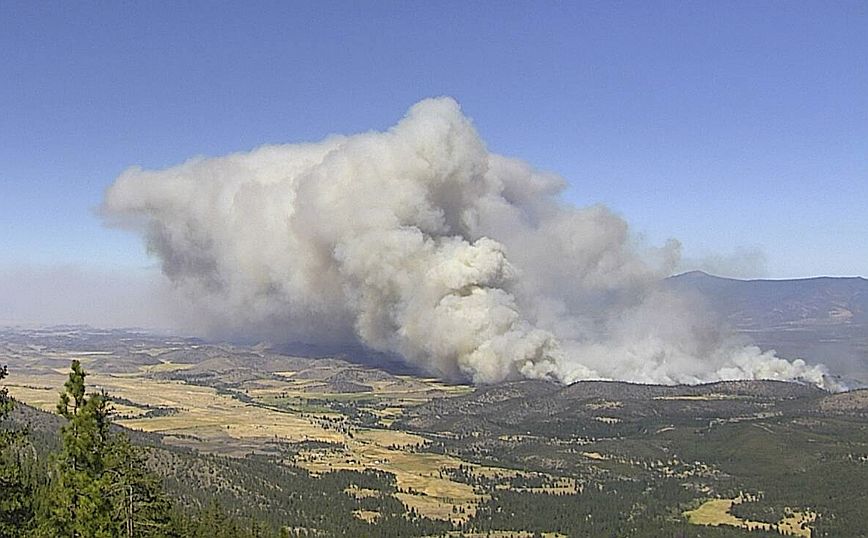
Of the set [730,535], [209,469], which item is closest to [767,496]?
[730,535]

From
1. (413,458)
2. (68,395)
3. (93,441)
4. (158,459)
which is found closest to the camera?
(93,441)

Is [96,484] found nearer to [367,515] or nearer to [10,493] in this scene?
[10,493]

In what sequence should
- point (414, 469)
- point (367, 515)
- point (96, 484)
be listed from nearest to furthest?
point (96, 484)
point (367, 515)
point (414, 469)

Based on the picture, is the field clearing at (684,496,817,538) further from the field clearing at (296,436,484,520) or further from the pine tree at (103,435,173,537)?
the pine tree at (103,435,173,537)

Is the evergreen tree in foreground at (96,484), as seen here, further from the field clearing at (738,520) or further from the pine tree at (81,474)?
the field clearing at (738,520)

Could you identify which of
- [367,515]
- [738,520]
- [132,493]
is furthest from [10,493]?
[738,520]

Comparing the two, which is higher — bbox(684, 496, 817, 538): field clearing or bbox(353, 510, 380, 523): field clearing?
bbox(684, 496, 817, 538): field clearing

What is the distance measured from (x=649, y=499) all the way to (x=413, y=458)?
51997 millimetres

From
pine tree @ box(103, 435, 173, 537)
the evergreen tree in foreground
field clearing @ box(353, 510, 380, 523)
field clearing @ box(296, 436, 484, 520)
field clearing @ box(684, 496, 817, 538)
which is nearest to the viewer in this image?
the evergreen tree in foreground

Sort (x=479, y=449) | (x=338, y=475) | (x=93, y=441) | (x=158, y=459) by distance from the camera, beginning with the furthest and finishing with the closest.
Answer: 1. (x=479, y=449)
2. (x=338, y=475)
3. (x=158, y=459)
4. (x=93, y=441)

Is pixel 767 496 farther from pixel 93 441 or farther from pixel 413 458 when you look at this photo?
pixel 93 441

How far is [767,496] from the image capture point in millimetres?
151875

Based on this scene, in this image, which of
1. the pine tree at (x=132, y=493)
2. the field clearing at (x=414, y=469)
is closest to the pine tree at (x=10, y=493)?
the pine tree at (x=132, y=493)

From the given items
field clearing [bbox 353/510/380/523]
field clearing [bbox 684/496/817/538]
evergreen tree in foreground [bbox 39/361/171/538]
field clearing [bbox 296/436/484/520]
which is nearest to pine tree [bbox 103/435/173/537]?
evergreen tree in foreground [bbox 39/361/171/538]
